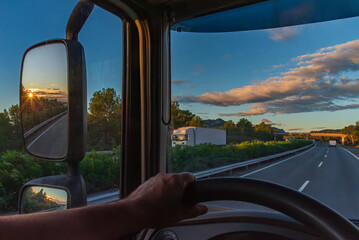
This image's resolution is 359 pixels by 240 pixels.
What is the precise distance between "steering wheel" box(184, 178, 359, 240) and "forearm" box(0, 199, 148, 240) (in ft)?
0.84

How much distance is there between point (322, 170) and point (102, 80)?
1.64m

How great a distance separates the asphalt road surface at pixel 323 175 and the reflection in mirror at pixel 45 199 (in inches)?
39.1

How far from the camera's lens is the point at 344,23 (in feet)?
5.55

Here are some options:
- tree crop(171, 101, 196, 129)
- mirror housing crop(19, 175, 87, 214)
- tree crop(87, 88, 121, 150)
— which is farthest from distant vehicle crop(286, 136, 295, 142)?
mirror housing crop(19, 175, 87, 214)

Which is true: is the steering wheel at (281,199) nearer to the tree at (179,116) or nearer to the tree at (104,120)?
the tree at (104,120)

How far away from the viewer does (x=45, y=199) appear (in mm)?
1602

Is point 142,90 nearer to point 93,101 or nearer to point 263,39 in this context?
point 93,101

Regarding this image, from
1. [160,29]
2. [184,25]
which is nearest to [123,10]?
[160,29]

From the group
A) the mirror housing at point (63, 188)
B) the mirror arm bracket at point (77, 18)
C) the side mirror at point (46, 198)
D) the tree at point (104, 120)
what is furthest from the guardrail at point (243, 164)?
the mirror arm bracket at point (77, 18)

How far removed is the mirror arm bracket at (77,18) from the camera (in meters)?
1.66

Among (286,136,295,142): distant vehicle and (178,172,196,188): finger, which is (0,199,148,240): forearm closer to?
(178,172,196,188): finger

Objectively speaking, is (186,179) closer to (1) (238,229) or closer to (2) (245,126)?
(1) (238,229)

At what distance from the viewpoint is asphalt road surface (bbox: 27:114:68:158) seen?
1.46 m

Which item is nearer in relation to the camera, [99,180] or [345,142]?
[345,142]
